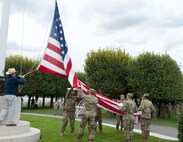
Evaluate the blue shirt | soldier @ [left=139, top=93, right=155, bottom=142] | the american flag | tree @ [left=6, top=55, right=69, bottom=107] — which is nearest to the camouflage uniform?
soldier @ [left=139, top=93, right=155, bottom=142]

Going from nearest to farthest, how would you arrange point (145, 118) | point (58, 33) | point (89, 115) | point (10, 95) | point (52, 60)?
1. point (10, 95)
2. point (89, 115)
3. point (52, 60)
4. point (58, 33)
5. point (145, 118)

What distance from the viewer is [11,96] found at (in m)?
10.0

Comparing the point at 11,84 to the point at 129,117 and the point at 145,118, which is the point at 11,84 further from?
the point at 145,118

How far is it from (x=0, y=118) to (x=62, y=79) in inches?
1298

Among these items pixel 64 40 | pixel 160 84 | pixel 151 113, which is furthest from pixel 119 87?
pixel 64 40

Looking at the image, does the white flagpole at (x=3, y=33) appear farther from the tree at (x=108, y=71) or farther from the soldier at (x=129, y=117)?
the tree at (x=108, y=71)

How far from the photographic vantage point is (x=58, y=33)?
11938mm

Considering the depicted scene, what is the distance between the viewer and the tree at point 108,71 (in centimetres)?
2931

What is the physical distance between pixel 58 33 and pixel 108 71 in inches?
700

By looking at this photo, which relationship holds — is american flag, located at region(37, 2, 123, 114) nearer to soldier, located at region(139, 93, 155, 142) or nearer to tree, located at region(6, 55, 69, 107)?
soldier, located at region(139, 93, 155, 142)

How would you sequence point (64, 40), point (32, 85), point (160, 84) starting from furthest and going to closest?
point (32, 85)
point (160, 84)
point (64, 40)

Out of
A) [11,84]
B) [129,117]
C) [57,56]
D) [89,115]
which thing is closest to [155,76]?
[129,117]

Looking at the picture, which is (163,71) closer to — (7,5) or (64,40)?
(64,40)

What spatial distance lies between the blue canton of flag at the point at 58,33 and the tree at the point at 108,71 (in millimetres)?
17544
